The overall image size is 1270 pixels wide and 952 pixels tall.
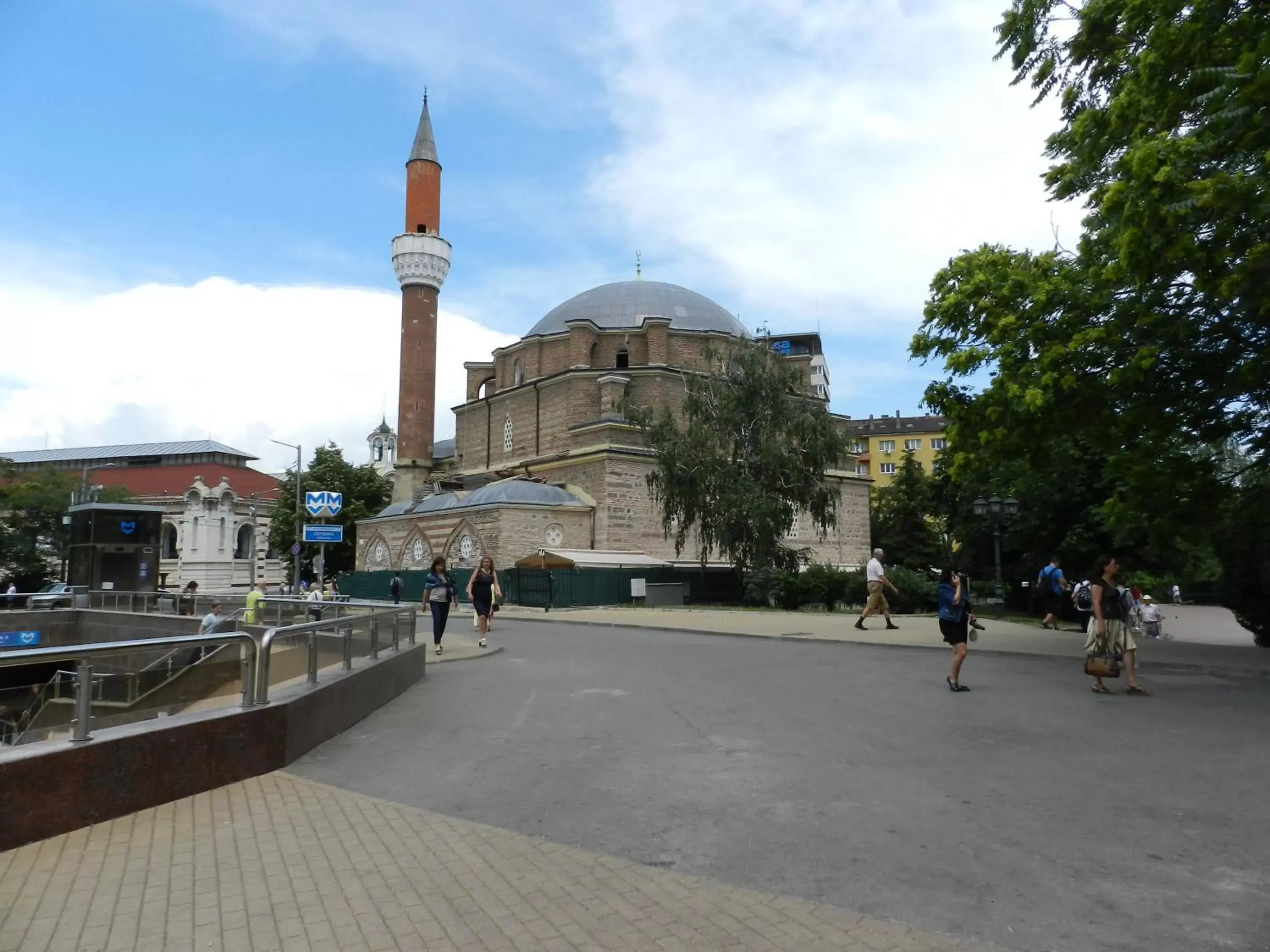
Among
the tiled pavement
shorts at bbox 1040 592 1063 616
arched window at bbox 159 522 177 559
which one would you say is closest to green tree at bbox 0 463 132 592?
arched window at bbox 159 522 177 559

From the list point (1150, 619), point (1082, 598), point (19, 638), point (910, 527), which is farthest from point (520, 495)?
point (910, 527)

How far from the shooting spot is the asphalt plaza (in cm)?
384

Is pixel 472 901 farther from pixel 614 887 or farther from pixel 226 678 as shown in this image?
pixel 226 678

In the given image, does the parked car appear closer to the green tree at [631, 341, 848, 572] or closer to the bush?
the green tree at [631, 341, 848, 572]

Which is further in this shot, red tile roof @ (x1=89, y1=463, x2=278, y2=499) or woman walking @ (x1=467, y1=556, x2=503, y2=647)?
red tile roof @ (x1=89, y1=463, x2=278, y2=499)

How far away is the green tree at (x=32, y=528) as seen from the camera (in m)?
42.7

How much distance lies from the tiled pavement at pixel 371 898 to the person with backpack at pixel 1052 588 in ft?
54.2

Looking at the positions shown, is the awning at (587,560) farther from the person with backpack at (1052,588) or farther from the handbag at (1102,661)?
the handbag at (1102,661)

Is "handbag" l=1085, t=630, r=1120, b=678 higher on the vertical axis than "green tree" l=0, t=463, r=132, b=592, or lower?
lower

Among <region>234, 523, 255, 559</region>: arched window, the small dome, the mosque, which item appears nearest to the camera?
the small dome

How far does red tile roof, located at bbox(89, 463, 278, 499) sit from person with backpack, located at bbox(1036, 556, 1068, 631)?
66138 mm

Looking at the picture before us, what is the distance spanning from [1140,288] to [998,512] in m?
11.9

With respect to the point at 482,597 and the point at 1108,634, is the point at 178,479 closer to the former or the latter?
the point at 482,597

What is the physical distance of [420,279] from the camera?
45.1 m
